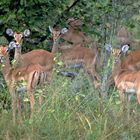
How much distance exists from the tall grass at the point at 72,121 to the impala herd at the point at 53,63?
324 mm

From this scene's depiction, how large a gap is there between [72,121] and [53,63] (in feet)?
10.1

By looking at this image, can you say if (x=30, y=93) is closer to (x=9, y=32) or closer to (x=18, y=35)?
(x=9, y=32)

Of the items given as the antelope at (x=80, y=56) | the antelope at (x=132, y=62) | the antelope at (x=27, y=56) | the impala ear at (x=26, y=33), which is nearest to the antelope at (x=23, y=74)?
the antelope at (x=27, y=56)

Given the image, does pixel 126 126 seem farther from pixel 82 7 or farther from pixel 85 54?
pixel 85 54

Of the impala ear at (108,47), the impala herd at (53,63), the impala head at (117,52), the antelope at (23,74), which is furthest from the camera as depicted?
the impala head at (117,52)

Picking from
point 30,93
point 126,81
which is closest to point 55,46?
point 126,81

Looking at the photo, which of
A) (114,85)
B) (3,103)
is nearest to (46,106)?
(3,103)

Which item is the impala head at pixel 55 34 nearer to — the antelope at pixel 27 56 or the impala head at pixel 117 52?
the antelope at pixel 27 56

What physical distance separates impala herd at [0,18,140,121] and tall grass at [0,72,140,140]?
1.06 ft

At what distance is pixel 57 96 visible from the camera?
5848 millimetres

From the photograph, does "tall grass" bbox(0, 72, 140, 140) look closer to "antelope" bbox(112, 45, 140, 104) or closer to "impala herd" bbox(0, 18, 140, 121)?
"impala herd" bbox(0, 18, 140, 121)

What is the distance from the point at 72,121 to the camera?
18.7 ft

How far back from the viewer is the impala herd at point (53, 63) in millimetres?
7336

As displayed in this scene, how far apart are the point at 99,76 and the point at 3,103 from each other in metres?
3.20
